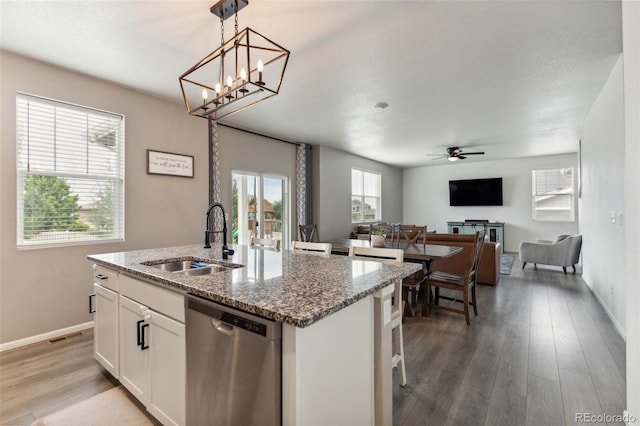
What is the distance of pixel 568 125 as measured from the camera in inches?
199

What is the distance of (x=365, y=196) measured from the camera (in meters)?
8.28

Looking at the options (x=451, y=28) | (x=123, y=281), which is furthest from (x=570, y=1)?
(x=123, y=281)

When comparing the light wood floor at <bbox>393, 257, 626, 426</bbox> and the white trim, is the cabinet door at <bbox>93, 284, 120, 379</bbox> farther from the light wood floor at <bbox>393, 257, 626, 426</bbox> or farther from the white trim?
the white trim

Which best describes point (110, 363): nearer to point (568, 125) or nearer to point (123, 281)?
point (123, 281)

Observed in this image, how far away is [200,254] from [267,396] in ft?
5.15

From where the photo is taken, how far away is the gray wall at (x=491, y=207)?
805 centimetres

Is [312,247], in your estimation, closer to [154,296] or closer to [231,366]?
[154,296]

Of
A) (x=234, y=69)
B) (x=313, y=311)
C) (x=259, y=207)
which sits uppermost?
(x=234, y=69)

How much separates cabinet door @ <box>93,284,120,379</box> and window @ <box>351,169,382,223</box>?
5847 mm

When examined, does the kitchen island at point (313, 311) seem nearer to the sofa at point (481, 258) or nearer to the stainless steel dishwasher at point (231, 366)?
the stainless steel dishwasher at point (231, 366)

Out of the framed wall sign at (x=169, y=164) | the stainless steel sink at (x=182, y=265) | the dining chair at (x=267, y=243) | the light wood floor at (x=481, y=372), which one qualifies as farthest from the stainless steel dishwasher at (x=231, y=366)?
the framed wall sign at (x=169, y=164)

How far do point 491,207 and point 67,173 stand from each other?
945 cm

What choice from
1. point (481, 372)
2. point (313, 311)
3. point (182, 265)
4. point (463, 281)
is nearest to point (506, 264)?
point (463, 281)

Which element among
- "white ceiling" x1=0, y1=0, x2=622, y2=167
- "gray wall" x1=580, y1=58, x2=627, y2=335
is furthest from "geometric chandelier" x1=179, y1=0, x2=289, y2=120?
"gray wall" x1=580, y1=58, x2=627, y2=335
